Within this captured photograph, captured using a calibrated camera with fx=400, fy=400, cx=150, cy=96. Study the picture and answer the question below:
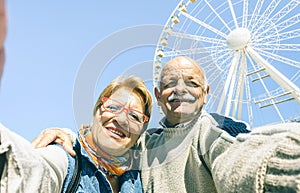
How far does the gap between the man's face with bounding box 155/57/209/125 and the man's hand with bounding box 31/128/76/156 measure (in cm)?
41

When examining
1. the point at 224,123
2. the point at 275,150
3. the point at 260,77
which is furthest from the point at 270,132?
the point at 260,77

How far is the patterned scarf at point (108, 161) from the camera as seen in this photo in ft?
4.36

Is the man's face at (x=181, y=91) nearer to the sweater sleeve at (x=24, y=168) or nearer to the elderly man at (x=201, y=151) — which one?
the elderly man at (x=201, y=151)

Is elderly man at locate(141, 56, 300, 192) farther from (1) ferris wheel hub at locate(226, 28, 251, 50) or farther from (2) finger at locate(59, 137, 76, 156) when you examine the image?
(1) ferris wheel hub at locate(226, 28, 251, 50)

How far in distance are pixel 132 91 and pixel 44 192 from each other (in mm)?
720

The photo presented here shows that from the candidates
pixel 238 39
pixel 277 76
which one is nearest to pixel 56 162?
pixel 277 76

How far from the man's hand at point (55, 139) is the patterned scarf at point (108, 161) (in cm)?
8

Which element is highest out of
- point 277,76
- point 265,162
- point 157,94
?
point 277,76

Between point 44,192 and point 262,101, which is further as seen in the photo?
point 262,101

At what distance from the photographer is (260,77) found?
10898 millimetres

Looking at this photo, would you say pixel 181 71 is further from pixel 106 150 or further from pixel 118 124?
pixel 106 150

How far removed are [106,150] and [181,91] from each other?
35cm

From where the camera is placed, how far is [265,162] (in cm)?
81

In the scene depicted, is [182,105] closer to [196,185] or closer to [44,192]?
[196,185]
